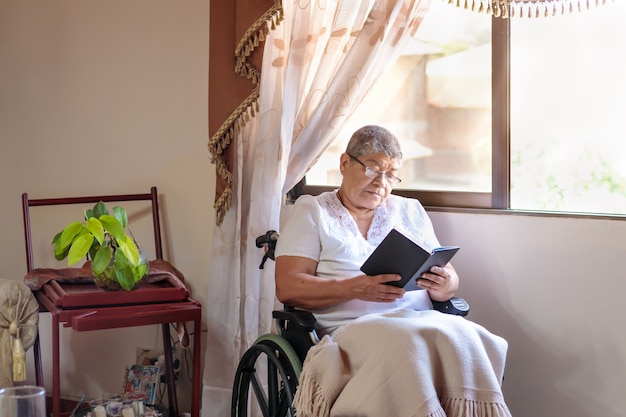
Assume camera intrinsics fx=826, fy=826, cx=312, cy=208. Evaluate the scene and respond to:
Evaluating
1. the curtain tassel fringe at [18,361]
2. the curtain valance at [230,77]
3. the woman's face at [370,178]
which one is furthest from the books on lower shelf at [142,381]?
the woman's face at [370,178]

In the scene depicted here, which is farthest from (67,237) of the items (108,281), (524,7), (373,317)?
(524,7)

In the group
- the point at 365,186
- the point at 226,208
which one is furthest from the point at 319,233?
the point at 226,208

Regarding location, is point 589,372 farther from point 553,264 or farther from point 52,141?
point 52,141

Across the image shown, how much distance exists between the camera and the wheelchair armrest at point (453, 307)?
7.32 feet

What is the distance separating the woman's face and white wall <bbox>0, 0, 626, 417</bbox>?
290mm

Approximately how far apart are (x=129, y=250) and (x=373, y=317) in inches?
36.2

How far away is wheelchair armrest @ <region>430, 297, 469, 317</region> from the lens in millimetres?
2230

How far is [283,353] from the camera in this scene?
6.98ft

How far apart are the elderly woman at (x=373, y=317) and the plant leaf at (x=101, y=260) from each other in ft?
1.89

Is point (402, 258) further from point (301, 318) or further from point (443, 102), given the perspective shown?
point (443, 102)

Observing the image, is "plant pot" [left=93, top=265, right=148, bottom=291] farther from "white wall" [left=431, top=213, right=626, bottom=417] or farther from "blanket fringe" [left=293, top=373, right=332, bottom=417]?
"white wall" [left=431, top=213, right=626, bottom=417]

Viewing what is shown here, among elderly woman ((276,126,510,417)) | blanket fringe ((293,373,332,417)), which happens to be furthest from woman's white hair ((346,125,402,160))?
blanket fringe ((293,373,332,417))

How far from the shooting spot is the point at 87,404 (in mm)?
2863

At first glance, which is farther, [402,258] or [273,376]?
[273,376]
